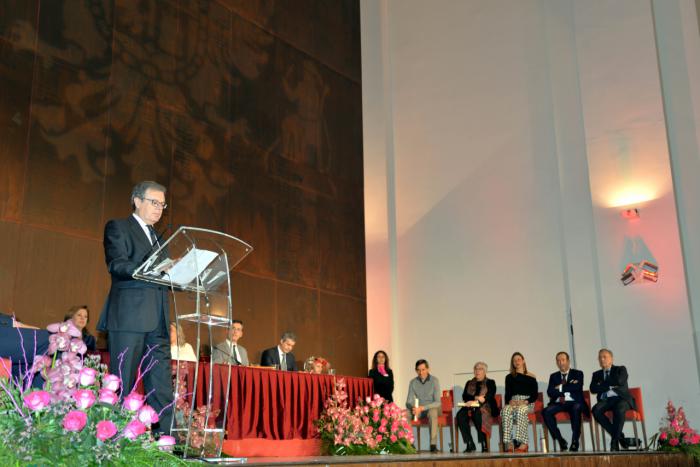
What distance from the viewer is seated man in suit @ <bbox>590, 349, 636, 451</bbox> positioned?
6872 millimetres

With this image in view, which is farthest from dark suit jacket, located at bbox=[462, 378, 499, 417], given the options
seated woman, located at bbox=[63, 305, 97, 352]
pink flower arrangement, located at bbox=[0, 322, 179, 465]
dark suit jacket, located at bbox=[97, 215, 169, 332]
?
pink flower arrangement, located at bbox=[0, 322, 179, 465]

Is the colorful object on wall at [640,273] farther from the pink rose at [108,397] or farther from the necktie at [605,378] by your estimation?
the pink rose at [108,397]

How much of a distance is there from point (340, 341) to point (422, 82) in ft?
13.8

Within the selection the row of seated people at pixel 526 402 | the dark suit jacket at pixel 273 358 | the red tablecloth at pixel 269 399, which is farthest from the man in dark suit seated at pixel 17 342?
the row of seated people at pixel 526 402

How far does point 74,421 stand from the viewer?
158 centimetres

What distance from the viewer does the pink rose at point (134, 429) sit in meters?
1.68

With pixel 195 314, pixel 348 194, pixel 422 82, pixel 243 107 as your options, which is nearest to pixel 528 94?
pixel 422 82

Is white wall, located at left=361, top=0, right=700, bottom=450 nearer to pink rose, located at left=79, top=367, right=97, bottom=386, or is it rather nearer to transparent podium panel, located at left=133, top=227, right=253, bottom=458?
transparent podium panel, located at left=133, top=227, right=253, bottom=458

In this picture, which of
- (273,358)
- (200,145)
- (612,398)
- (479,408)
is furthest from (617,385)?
(200,145)

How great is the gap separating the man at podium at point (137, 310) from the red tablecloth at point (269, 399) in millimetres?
1958

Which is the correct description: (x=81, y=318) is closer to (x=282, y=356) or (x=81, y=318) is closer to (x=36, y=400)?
(x=282, y=356)

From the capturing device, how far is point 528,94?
1002cm

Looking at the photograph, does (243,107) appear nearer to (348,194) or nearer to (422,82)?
(348,194)

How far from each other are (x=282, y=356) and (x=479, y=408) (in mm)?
2195
